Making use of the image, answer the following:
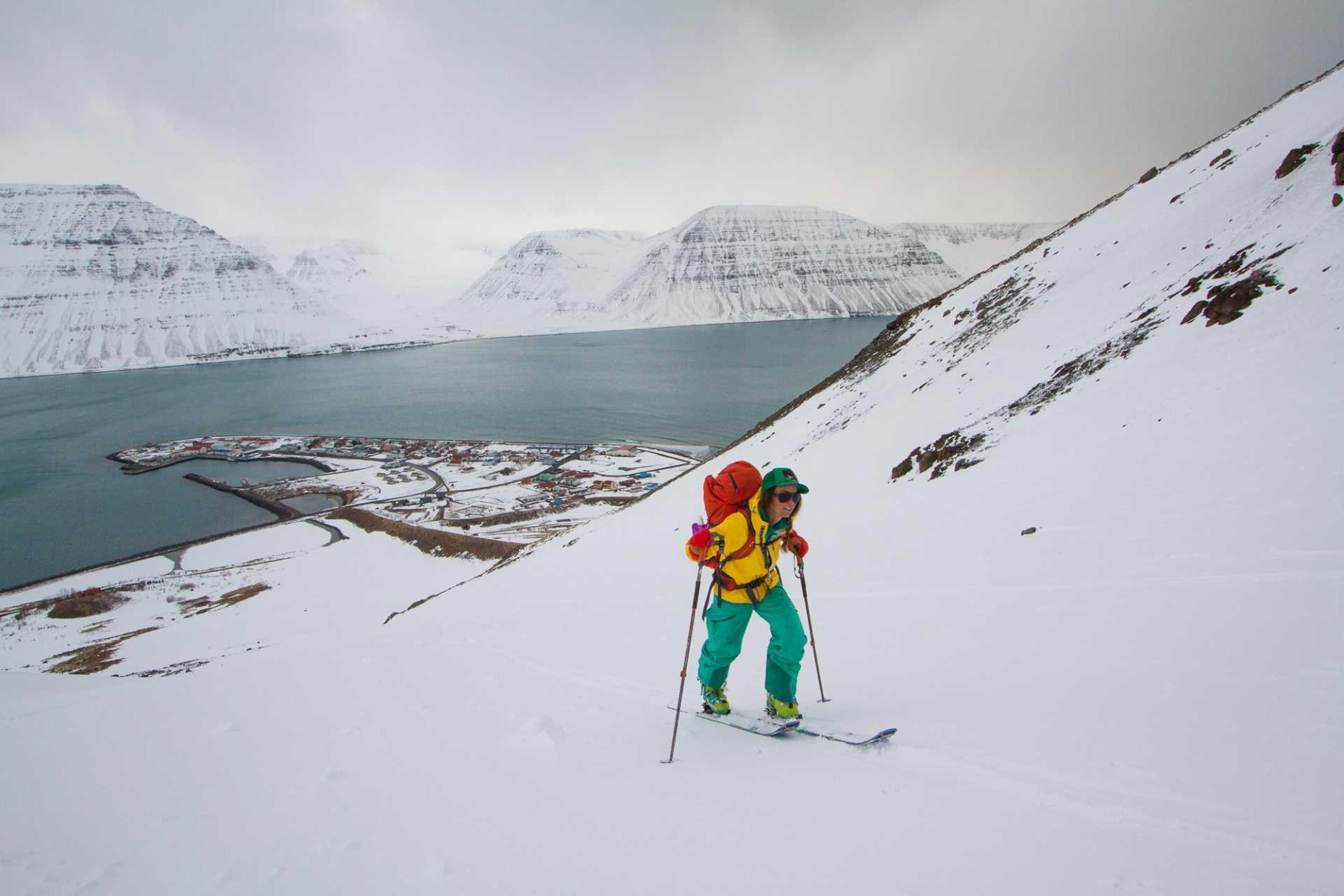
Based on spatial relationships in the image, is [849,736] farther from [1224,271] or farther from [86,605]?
[86,605]

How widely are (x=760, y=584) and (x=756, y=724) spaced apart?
1.16m

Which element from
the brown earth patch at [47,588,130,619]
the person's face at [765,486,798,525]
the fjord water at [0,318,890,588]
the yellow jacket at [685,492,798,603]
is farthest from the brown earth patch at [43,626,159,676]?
the person's face at [765,486,798,525]

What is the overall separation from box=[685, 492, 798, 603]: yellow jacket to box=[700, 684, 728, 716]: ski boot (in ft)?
3.23

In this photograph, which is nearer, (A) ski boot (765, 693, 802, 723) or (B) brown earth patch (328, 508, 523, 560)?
(A) ski boot (765, 693, 802, 723)

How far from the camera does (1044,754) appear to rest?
3.59m

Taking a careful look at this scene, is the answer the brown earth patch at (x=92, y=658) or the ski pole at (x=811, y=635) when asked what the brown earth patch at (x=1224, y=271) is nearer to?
the ski pole at (x=811, y=635)

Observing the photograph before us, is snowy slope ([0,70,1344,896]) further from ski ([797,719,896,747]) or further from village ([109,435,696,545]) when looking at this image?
Result: village ([109,435,696,545])

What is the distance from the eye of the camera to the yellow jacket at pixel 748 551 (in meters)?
4.50

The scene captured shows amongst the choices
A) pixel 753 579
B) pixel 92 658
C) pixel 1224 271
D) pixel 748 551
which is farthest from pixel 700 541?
pixel 92 658

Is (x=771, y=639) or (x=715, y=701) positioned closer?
(x=771, y=639)

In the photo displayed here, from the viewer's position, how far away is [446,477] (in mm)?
58469

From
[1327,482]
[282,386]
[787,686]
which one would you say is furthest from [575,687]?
[282,386]

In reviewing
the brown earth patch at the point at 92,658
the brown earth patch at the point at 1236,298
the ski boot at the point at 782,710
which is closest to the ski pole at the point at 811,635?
the ski boot at the point at 782,710

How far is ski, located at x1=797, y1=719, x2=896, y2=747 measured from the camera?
4.14m
